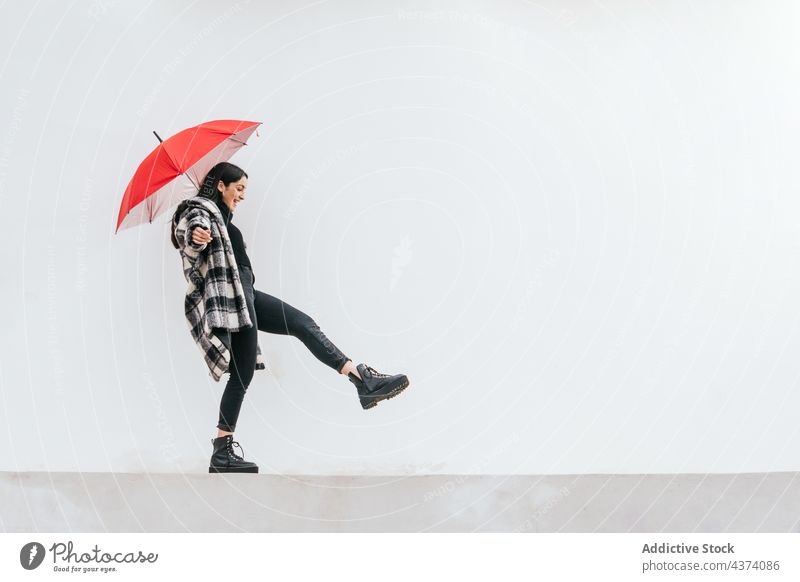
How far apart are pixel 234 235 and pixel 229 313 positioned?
1.15ft

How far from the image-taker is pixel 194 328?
3.85 meters

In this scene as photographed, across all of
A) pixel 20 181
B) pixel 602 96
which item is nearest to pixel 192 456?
pixel 20 181

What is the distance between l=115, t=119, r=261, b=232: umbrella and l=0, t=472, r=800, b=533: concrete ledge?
1189mm

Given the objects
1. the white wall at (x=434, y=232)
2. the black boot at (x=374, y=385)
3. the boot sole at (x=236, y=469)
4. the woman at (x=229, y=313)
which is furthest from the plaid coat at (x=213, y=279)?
the black boot at (x=374, y=385)

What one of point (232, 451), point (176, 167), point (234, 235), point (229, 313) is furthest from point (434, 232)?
point (232, 451)

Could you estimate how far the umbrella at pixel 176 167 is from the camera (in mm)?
3666

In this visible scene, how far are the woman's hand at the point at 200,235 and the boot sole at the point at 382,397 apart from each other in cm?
100

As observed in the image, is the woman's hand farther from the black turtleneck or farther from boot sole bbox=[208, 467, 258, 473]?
boot sole bbox=[208, 467, 258, 473]

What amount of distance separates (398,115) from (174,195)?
42.8 inches

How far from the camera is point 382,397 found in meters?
4.00

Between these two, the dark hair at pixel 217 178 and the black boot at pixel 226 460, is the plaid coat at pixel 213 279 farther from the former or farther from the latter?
the black boot at pixel 226 460

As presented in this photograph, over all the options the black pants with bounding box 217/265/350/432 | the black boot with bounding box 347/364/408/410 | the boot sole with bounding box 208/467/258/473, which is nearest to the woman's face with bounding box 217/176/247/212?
the black pants with bounding box 217/265/350/432

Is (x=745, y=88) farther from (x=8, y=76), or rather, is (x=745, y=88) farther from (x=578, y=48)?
(x=8, y=76)

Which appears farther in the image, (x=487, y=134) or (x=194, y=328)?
(x=487, y=134)
